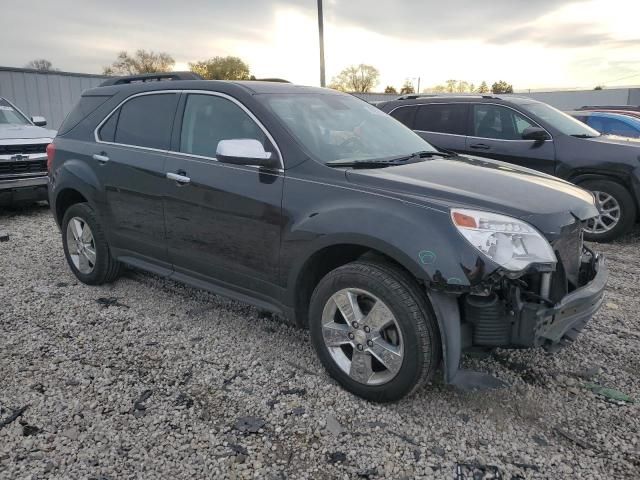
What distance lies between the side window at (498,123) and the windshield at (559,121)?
0.20 metres

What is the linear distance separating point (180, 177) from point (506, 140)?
4981 millimetres

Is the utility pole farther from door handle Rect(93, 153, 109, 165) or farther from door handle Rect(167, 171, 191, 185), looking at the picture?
door handle Rect(167, 171, 191, 185)

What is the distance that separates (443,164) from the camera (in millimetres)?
3461

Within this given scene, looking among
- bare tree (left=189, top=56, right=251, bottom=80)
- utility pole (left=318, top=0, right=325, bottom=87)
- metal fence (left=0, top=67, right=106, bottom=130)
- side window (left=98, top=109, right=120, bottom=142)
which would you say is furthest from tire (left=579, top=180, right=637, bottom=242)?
bare tree (left=189, top=56, right=251, bottom=80)

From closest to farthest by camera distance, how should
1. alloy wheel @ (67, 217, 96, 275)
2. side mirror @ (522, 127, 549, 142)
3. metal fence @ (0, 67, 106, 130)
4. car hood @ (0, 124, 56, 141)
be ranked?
alloy wheel @ (67, 217, 96, 275), side mirror @ (522, 127, 549, 142), car hood @ (0, 124, 56, 141), metal fence @ (0, 67, 106, 130)

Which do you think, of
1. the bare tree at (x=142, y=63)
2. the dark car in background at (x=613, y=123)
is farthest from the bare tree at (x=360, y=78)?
the dark car in background at (x=613, y=123)

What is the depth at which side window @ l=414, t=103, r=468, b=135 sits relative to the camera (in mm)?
7398

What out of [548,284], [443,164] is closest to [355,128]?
[443,164]

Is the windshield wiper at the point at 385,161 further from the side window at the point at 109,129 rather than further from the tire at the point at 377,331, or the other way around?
the side window at the point at 109,129

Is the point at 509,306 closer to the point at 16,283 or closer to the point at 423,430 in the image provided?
the point at 423,430

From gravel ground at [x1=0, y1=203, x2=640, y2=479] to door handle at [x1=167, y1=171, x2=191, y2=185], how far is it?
112 cm

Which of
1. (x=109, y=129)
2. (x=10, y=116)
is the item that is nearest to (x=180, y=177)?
(x=109, y=129)

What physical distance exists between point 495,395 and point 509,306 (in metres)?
0.77

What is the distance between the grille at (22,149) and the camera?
7805 millimetres
